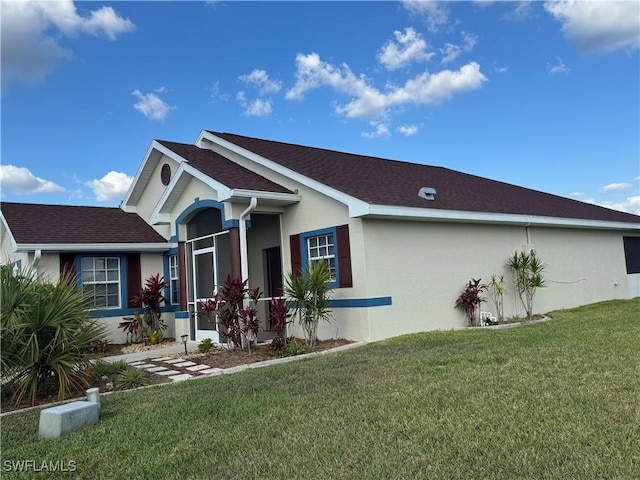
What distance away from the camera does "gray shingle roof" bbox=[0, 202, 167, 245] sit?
554 inches

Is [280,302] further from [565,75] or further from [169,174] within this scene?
[565,75]

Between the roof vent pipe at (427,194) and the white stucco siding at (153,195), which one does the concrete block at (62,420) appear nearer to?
the roof vent pipe at (427,194)

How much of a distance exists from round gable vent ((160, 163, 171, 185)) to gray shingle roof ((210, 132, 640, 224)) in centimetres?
198

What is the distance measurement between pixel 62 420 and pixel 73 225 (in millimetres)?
10882

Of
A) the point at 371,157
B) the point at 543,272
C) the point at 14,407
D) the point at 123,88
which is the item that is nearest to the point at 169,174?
the point at 123,88

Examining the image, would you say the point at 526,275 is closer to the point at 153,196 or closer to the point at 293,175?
the point at 293,175

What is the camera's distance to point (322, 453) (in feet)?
14.5

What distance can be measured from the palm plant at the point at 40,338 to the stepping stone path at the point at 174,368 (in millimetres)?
1473

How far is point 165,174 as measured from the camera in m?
16.5

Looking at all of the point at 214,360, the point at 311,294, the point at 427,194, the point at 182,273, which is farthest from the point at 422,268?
the point at 182,273

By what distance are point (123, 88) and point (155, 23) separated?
304 centimetres

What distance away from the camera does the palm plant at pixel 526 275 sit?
1401cm

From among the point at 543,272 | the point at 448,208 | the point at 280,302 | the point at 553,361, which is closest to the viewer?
the point at 553,361

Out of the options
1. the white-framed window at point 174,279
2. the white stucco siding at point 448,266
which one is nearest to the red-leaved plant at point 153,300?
the white-framed window at point 174,279
